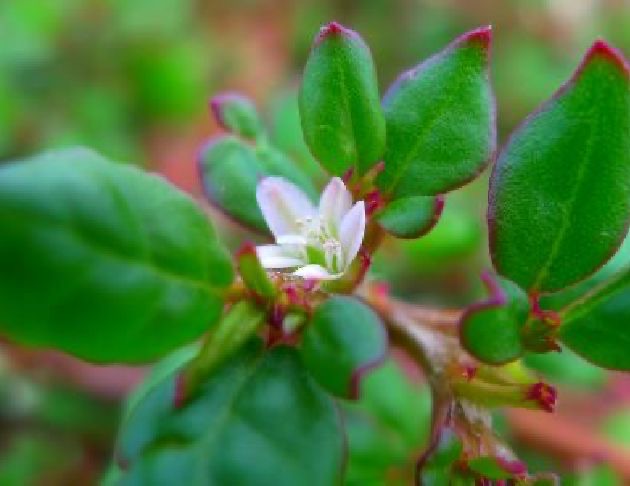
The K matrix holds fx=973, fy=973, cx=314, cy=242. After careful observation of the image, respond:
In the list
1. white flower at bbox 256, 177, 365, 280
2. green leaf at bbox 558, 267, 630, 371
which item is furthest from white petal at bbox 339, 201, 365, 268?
green leaf at bbox 558, 267, 630, 371

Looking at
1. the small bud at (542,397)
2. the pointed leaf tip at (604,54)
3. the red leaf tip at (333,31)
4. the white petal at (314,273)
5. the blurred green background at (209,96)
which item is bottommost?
the blurred green background at (209,96)

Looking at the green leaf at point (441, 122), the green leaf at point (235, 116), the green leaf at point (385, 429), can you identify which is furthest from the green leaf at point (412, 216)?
the green leaf at point (385, 429)

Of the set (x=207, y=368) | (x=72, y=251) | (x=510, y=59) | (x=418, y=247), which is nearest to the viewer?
(x=72, y=251)

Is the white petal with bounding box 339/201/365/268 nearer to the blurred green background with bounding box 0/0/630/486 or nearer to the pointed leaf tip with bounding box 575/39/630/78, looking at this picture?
the pointed leaf tip with bounding box 575/39/630/78

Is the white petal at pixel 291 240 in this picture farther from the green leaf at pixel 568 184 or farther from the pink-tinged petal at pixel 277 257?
the green leaf at pixel 568 184

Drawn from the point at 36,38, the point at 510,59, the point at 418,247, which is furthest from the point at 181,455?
the point at 510,59

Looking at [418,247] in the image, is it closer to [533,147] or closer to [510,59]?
[533,147]

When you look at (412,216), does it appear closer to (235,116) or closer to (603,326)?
(603,326)
